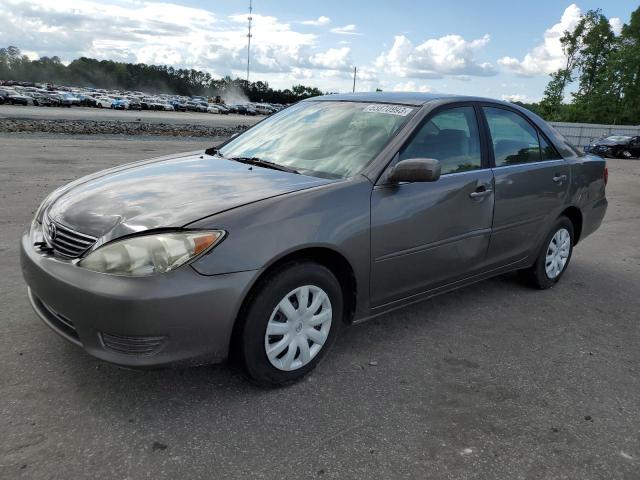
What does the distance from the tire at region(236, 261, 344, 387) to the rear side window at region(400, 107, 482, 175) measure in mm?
1015

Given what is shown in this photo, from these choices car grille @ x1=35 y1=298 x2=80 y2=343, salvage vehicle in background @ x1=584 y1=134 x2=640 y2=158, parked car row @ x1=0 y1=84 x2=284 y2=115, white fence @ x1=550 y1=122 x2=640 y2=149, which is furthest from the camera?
parked car row @ x1=0 y1=84 x2=284 y2=115

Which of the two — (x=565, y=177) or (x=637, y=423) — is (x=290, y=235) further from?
(x=565, y=177)

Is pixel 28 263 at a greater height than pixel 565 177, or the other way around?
pixel 565 177

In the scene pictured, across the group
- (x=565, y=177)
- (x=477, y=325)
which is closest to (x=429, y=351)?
(x=477, y=325)

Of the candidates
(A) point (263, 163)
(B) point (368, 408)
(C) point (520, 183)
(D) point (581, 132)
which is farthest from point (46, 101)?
(B) point (368, 408)

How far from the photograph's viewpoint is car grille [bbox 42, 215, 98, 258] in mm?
2752

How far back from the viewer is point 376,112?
3822 mm

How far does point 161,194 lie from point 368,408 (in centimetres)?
159

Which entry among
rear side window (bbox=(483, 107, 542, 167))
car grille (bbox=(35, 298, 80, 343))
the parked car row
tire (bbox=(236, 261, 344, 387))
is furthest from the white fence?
car grille (bbox=(35, 298, 80, 343))

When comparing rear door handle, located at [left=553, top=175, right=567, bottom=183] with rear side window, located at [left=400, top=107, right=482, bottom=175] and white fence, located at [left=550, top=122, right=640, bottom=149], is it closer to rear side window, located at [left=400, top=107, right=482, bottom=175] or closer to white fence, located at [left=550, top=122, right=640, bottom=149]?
rear side window, located at [left=400, top=107, right=482, bottom=175]

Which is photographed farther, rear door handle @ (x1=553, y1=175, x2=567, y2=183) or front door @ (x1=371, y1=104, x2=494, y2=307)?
rear door handle @ (x1=553, y1=175, x2=567, y2=183)

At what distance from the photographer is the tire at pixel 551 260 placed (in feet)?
15.7

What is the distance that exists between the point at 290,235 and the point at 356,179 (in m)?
0.64

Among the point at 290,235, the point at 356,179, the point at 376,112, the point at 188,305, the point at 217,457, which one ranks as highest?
the point at 376,112
